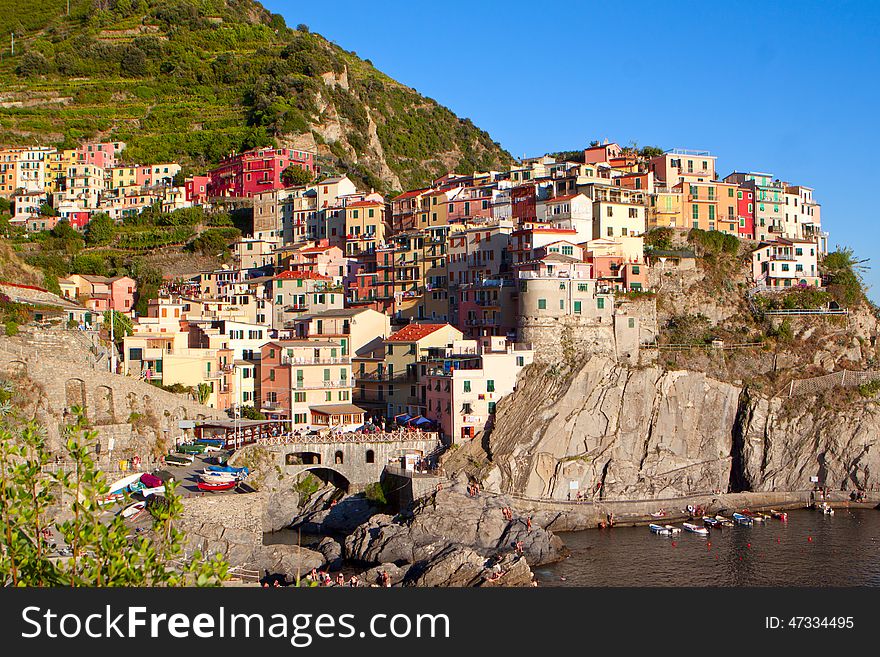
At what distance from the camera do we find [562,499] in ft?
181

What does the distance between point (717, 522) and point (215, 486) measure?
25.8 meters

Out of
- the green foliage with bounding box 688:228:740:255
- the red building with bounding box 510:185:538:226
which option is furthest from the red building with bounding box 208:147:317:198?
the green foliage with bounding box 688:228:740:255

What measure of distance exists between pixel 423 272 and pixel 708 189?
22.4 metres

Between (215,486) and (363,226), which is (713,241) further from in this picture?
(215,486)

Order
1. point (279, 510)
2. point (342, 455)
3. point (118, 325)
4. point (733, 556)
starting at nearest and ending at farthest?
point (733, 556) < point (279, 510) < point (342, 455) < point (118, 325)

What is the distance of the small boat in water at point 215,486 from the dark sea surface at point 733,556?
14.5 m

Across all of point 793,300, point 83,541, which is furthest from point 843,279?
point 83,541

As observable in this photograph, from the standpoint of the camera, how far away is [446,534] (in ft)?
155

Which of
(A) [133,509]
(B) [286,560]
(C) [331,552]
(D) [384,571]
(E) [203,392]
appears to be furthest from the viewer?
(E) [203,392]

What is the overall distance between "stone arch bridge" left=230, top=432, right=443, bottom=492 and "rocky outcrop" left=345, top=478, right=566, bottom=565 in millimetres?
5610

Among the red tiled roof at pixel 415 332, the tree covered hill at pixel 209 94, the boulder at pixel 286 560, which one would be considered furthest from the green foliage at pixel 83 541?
the tree covered hill at pixel 209 94

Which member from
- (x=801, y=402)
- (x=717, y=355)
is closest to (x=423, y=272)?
(x=717, y=355)

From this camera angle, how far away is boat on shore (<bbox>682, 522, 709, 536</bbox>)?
52.3 m

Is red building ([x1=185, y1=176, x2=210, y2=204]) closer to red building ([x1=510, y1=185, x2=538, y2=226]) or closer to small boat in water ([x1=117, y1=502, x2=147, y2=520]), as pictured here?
red building ([x1=510, y1=185, x2=538, y2=226])
